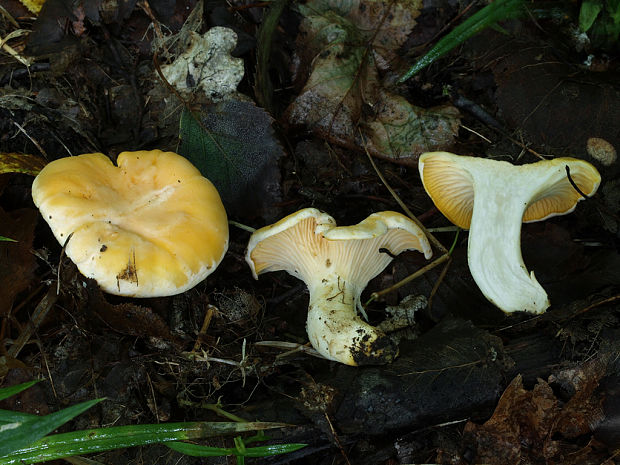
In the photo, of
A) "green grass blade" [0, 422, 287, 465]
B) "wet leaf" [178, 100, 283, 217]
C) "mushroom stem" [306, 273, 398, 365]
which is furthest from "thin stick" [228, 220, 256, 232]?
"green grass blade" [0, 422, 287, 465]

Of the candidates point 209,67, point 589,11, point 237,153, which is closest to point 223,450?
point 237,153

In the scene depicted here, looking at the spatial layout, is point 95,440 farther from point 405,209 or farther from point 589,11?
point 589,11

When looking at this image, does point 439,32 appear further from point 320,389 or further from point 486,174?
point 320,389

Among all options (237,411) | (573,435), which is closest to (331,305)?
(237,411)

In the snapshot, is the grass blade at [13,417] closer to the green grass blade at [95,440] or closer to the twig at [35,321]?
the green grass blade at [95,440]

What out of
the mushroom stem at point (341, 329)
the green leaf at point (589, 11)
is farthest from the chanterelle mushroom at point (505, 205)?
the green leaf at point (589, 11)
